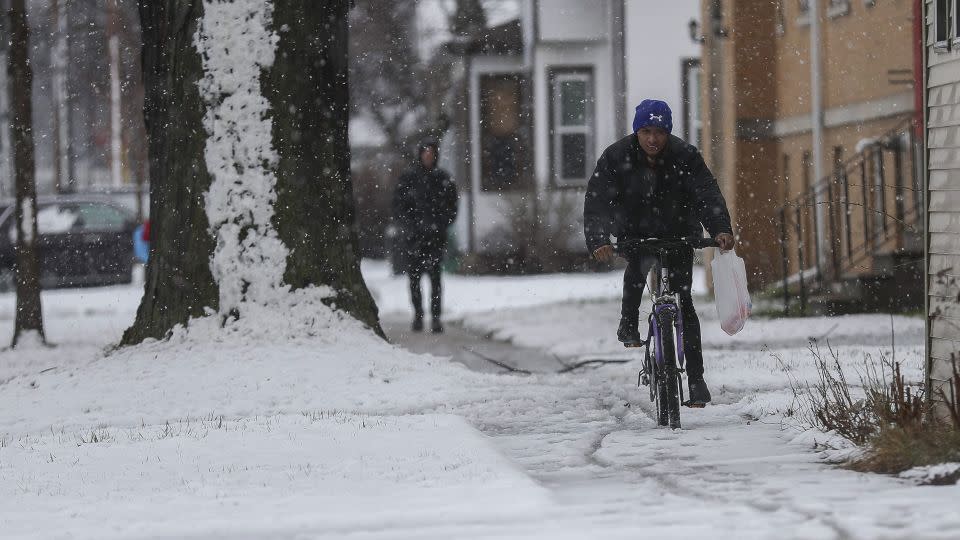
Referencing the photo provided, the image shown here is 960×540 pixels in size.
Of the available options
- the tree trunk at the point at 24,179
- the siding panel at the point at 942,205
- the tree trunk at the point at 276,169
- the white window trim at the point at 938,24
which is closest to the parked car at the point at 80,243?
the tree trunk at the point at 24,179

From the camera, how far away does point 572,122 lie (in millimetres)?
31219

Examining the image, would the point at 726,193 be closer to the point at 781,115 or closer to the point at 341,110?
the point at 781,115

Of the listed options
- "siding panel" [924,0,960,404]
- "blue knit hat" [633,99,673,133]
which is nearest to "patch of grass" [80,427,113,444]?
"blue knit hat" [633,99,673,133]

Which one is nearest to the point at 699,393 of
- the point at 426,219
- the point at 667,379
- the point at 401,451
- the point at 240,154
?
the point at 667,379

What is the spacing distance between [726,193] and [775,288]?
2069mm

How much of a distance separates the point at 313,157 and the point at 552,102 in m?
19.6

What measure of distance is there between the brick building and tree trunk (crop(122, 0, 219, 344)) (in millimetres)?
7134

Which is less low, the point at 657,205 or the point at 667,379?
the point at 657,205

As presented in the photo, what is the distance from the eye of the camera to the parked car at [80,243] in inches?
1064

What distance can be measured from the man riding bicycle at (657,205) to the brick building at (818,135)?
26.0ft

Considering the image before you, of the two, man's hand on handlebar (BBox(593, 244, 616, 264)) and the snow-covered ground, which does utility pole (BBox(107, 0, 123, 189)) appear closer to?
the snow-covered ground

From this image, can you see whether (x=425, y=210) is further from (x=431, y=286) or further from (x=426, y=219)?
(x=431, y=286)

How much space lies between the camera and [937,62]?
8.27 metres

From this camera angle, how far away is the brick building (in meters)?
17.5
